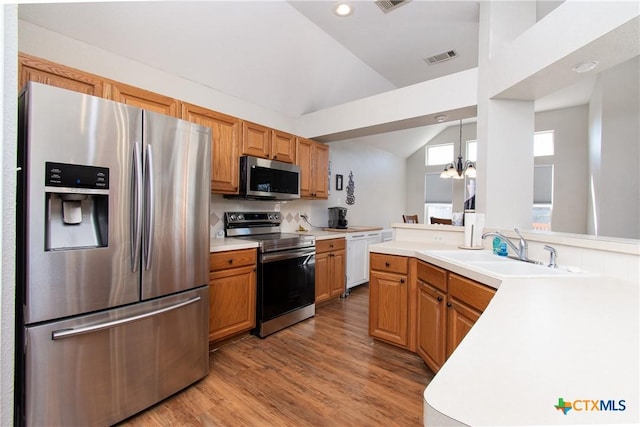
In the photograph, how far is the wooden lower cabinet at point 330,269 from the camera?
355cm

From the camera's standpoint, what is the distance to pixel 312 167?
3.87m

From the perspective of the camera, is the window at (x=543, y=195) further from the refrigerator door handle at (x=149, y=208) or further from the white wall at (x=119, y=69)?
the refrigerator door handle at (x=149, y=208)

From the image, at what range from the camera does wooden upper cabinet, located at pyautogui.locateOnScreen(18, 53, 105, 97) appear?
1715 mm

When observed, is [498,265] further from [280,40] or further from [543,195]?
[543,195]

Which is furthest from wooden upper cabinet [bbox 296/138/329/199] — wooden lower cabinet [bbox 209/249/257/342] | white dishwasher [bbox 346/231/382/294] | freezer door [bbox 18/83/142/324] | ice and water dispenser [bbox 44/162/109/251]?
ice and water dispenser [bbox 44/162/109/251]

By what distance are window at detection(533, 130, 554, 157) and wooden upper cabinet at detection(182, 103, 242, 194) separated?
21.0 ft

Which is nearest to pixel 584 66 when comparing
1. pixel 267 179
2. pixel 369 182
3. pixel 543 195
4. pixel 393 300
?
pixel 393 300

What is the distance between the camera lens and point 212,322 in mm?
2408

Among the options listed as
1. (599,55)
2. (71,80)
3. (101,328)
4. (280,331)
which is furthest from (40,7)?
(599,55)

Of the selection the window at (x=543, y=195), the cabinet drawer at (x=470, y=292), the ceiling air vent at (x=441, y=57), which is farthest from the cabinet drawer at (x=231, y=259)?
the window at (x=543, y=195)

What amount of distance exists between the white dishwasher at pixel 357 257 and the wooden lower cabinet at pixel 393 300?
154 centimetres

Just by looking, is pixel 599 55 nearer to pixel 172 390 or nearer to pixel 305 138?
pixel 305 138

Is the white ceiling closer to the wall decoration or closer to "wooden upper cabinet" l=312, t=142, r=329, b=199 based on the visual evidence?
"wooden upper cabinet" l=312, t=142, r=329, b=199

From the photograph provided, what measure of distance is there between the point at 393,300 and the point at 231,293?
142 centimetres
